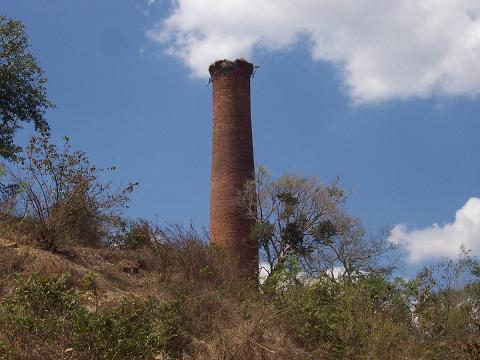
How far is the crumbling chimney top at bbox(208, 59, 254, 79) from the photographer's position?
75.7ft

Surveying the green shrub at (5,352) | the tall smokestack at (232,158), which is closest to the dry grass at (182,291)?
the green shrub at (5,352)

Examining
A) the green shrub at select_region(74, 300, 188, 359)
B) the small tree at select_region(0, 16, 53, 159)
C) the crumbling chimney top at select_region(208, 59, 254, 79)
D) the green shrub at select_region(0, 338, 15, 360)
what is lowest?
the green shrub at select_region(0, 338, 15, 360)

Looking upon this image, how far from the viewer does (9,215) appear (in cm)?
1176

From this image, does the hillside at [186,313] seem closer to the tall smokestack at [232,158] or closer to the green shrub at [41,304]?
the green shrub at [41,304]

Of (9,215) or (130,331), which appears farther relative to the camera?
(9,215)

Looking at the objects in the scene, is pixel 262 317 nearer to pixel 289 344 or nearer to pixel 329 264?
pixel 289 344

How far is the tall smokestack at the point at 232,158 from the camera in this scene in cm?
2122

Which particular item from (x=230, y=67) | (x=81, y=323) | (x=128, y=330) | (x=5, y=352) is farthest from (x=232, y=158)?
(x=5, y=352)

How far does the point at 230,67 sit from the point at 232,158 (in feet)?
12.7

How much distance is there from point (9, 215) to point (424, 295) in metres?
8.58

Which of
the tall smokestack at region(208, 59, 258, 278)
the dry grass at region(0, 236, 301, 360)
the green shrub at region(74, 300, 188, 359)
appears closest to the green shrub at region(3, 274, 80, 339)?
the dry grass at region(0, 236, 301, 360)

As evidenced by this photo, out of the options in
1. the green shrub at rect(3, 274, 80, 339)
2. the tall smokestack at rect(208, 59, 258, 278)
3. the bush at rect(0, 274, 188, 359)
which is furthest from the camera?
the tall smokestack at rect(208, 59, 258, 278)

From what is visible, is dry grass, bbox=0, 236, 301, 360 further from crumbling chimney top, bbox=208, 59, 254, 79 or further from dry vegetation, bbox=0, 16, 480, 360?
crumbling chimney top, bbox=208, 59, 254, 79

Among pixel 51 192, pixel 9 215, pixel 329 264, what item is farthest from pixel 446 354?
pixel 329 264
